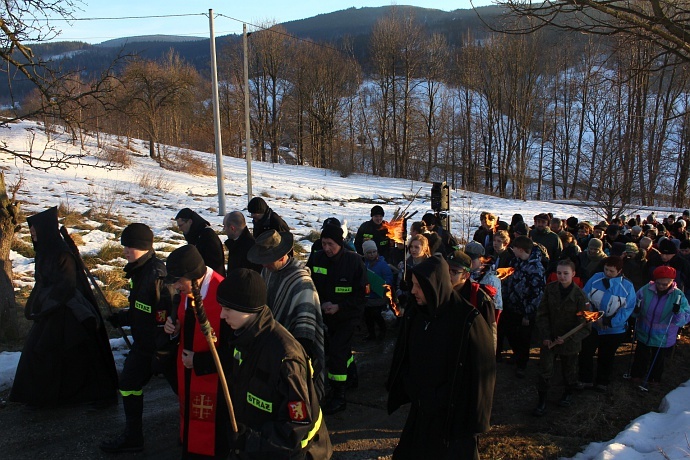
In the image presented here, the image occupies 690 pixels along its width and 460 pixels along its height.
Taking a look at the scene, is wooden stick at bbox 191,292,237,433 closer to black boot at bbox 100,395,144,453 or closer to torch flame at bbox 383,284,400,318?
black boot at bbox 100,395,144,453

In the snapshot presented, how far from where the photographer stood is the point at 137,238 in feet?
13.6

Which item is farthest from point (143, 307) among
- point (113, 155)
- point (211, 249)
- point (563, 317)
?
point (113, 155)

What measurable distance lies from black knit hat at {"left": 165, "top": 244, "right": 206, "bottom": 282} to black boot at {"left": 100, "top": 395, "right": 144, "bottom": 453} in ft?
4.81

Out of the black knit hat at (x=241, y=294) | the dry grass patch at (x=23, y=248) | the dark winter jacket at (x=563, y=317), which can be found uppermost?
the black knit hat at (x=241, y=294)

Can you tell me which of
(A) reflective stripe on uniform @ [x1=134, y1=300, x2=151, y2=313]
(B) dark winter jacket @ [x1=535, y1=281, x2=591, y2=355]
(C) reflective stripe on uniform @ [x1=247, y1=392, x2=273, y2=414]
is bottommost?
(B) dark winter jacket @ [x1=535, y1=281, x2=591, y2=355]

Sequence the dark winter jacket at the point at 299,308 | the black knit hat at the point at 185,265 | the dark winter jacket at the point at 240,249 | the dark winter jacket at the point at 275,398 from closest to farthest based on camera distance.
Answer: the dark winter jacket at the point at 275,398 → the black knit hat at the point at 185,265 → the dark winter jacket at the point at 299,308 → the dark winter jacket at the point at 240,249

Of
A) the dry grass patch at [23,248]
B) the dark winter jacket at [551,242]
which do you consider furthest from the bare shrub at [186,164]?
the dark winter jacket at [551,242]

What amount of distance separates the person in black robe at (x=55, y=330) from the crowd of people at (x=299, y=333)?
0.01 metres

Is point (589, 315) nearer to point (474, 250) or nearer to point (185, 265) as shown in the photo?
point (474, 250)

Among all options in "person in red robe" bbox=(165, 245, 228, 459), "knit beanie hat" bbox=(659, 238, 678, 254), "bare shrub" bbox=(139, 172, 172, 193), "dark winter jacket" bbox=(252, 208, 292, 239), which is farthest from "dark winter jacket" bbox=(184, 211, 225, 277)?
"bare shrub" bbox=(139, 172, 172, 193)

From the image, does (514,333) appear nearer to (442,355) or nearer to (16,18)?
(442,355)

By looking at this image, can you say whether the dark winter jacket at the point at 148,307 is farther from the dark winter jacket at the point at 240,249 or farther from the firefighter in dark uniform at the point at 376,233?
the firefighter in dark uniform at the point at 376,233

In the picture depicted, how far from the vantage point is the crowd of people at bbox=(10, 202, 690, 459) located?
2.65 m

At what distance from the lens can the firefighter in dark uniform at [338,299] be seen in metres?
5.14
